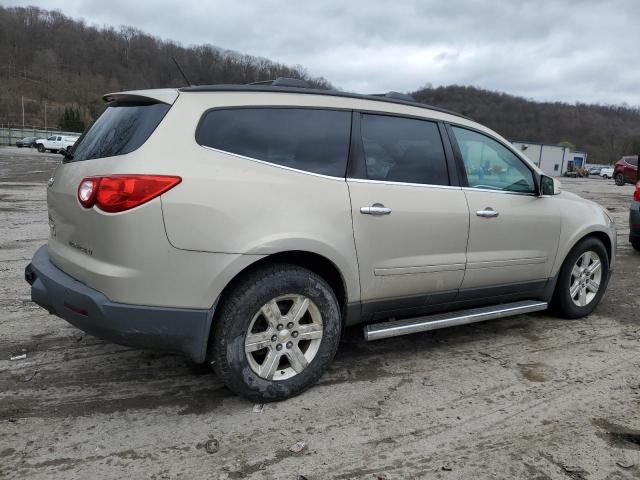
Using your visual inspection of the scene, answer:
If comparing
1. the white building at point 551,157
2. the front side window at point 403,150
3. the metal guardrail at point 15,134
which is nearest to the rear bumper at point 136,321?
the front side window at point 403,150

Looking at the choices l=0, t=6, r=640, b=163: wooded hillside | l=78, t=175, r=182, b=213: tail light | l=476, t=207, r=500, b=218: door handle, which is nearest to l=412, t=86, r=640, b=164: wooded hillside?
l=0, t=6, r=640, b=163: wooded hillside

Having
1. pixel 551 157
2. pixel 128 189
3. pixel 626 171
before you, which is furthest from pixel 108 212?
pixel 551 157

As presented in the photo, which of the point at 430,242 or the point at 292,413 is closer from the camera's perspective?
the point at 292,413

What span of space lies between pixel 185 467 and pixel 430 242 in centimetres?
205

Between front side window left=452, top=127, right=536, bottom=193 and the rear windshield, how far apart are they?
2.21 metres

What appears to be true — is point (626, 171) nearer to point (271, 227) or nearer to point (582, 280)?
point (582, 280)

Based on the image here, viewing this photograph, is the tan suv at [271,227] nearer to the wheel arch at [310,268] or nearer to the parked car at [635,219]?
the wheel arch at [310,268]

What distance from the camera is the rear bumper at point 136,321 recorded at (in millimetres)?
2762

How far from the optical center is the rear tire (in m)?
4.76

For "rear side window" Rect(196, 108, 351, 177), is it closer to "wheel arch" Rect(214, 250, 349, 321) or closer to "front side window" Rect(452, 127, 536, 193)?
"wheel arch" Rect(214, 250, 349, 321)

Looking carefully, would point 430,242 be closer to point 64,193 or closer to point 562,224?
point 562,224

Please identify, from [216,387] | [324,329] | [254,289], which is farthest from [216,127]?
[216,387]

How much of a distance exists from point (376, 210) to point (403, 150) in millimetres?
581

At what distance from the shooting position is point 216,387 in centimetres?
337
